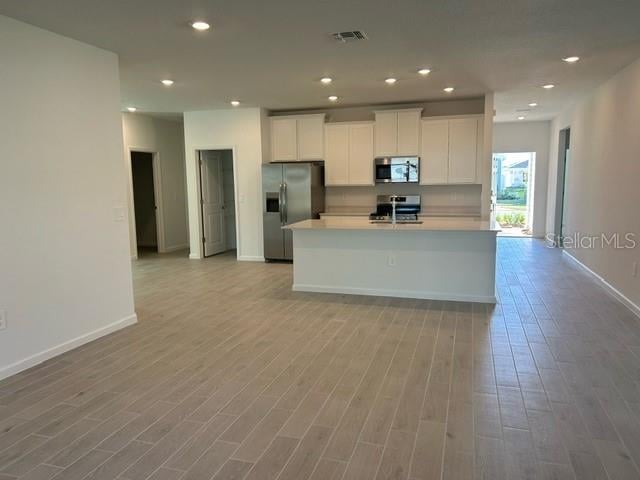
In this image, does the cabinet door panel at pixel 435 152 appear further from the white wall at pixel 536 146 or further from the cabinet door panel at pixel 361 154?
the white wall at pixel 536 146

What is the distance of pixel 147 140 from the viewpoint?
843 centimetres

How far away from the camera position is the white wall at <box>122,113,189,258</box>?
8109mm

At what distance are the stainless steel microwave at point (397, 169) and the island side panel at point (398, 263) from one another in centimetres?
216

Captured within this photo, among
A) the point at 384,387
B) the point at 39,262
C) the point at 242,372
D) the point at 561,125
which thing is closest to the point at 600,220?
the point at 561,125

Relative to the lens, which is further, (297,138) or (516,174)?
(516,174)

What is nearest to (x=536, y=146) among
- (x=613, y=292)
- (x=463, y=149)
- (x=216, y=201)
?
(x=463, y=149)

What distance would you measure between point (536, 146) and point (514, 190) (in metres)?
1.30

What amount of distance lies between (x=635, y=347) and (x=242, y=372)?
10.5ft

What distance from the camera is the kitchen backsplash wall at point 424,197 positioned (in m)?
7.28

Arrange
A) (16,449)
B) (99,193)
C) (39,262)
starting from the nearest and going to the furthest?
1. (16,449)
2. (39,262)
3. (99,193)

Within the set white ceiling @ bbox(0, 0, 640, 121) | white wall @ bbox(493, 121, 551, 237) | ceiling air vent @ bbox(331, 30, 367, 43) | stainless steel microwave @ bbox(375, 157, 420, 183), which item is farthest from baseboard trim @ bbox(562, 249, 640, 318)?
ceiling air vent @ bbox(331, 30, 367, 43)

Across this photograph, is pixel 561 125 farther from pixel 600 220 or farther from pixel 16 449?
pixel 16 449

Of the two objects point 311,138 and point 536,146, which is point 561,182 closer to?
point 536,146

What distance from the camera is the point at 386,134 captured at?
7.16 metres
